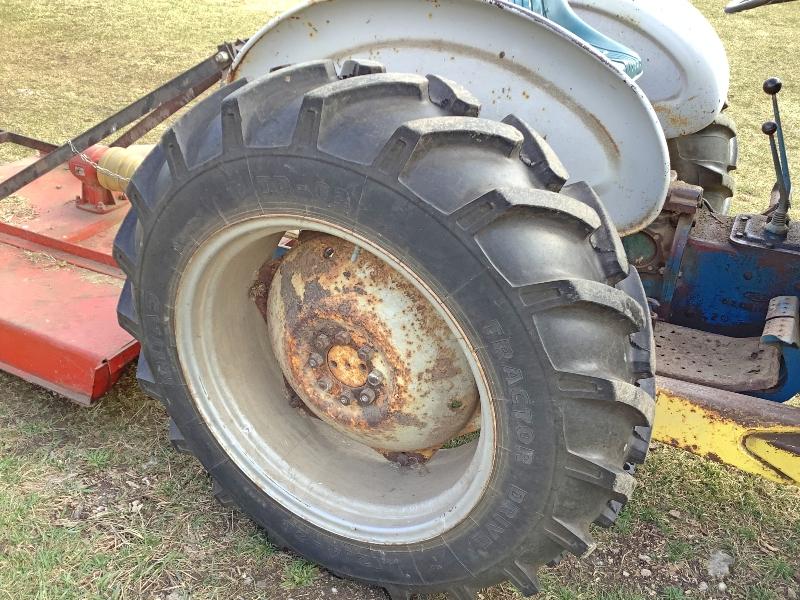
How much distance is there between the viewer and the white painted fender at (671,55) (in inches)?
98.9

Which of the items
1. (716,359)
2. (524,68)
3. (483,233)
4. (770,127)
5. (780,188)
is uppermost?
(524,68)

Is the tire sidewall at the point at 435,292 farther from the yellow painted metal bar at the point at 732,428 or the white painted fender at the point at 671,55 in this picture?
the white painted fender at the point at 671,55

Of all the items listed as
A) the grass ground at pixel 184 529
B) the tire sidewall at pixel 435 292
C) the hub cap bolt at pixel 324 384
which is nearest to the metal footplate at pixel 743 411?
the grass ground at pixel 184 529

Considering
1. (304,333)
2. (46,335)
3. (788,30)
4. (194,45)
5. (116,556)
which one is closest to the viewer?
(304,333)

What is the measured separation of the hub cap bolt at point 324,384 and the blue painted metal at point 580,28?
118 cm

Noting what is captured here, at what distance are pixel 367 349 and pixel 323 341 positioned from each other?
0.39ft

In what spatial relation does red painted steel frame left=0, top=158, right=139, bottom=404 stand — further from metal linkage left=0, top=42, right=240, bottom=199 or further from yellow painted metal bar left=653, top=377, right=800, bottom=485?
yellow painted metal bar left=653, top=377, right=800, bottom=485

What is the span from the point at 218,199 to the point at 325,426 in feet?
2.61

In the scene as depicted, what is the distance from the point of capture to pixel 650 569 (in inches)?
85.9

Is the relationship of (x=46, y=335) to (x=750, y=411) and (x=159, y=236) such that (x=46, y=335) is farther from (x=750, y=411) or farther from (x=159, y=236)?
(x=750, y=411)

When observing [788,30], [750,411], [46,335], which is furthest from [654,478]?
[788,30]

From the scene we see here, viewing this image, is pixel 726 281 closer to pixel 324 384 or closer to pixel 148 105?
pixel 324 384

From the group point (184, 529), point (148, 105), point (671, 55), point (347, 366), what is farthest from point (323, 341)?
point (671, 55)

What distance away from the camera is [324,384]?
6.35 ft
